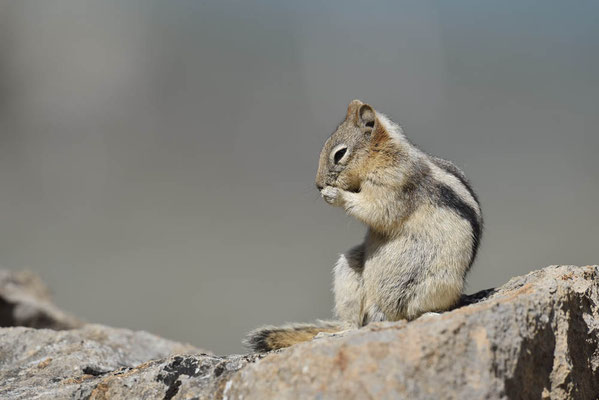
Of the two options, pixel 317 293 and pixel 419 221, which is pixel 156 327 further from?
pixel 419 221

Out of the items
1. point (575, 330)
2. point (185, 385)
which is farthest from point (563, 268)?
point (185, 385)

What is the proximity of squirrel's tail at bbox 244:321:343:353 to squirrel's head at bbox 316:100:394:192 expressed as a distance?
883 mm

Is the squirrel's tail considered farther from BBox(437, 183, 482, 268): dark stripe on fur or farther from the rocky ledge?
BBox(437, 183, 482, 268): dark stripe on fur

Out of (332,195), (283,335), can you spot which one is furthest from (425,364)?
(332,195)

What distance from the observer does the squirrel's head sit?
4.30 meters

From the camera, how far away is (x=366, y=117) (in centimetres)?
444

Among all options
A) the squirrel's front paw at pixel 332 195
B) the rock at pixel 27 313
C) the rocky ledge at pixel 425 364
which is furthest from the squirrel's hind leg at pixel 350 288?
the rock at pixel 27 313

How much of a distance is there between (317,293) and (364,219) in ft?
26.3

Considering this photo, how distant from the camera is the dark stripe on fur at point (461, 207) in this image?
4.05 m

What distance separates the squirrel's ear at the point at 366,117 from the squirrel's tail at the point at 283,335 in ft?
4.13

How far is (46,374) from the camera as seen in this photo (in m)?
4.24

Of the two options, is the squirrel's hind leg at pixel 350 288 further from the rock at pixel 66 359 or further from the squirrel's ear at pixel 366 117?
the rock at pixel 66 359

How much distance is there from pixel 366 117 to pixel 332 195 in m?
0.57

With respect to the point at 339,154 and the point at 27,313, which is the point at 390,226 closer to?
the point at 339,154
